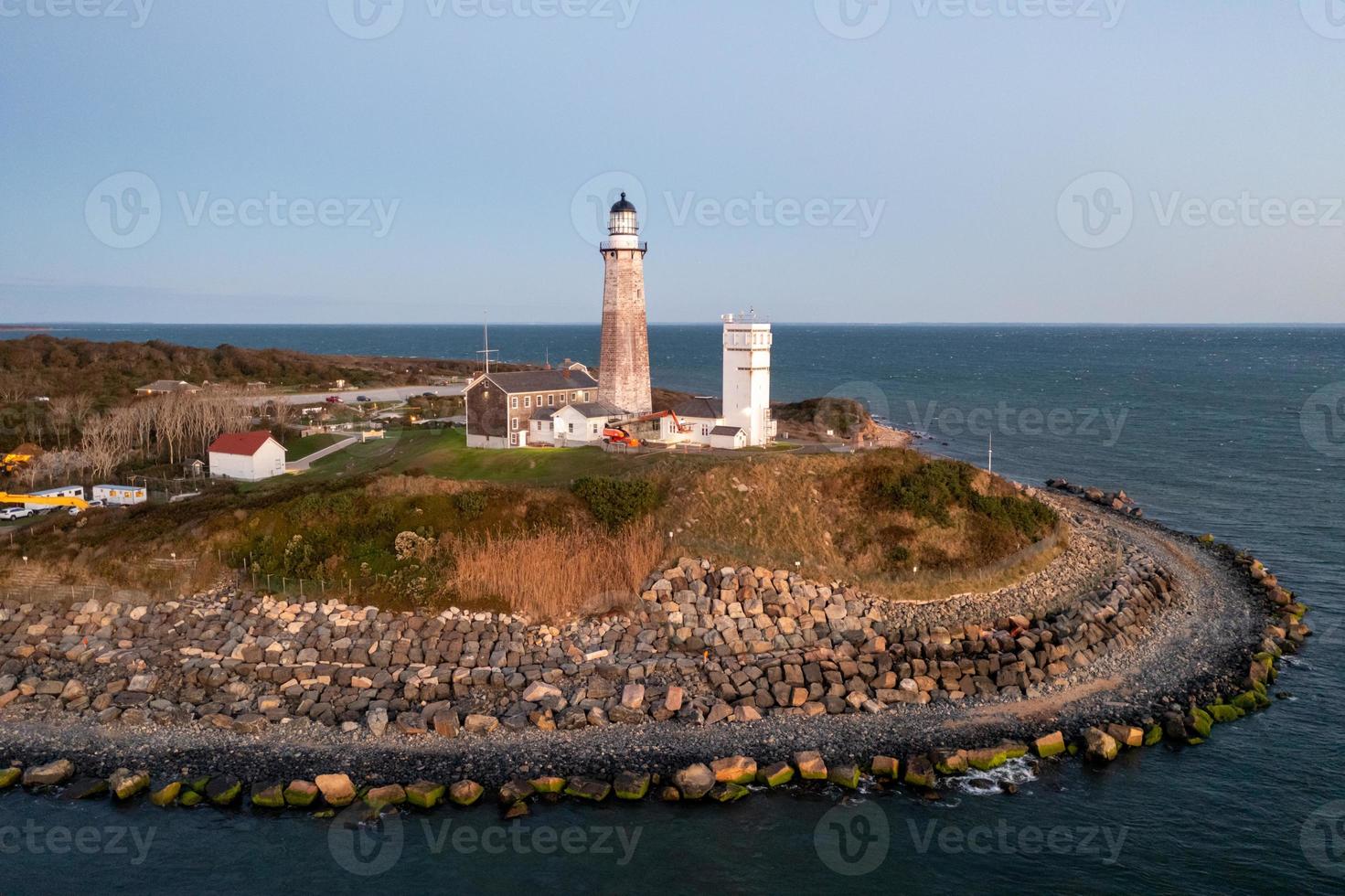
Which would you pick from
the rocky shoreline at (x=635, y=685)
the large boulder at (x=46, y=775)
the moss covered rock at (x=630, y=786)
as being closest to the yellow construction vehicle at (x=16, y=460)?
the rocky shoreline at (x=635, y=685)

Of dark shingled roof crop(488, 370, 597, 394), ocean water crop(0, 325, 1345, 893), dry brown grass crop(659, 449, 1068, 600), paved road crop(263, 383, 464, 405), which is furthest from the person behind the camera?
paved road crop(263, 383, 464, 405)

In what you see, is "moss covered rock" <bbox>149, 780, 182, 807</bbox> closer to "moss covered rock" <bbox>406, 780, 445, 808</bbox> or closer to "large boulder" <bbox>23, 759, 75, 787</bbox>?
"large boulder" <bbox>23, 759, 75, 787</bbox>

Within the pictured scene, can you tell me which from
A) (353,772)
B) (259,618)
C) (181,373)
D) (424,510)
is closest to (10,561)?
(259,618)

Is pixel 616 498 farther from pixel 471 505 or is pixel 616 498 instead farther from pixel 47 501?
pixel 47 501

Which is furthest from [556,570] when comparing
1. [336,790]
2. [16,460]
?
[16,460]

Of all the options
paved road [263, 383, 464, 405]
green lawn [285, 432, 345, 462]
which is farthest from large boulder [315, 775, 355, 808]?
paved road [263, 383, 464, 405]
